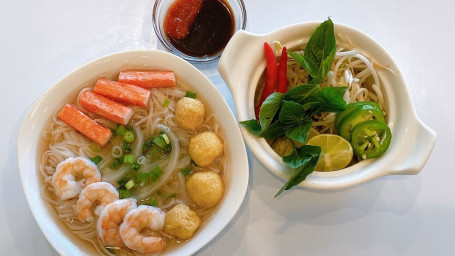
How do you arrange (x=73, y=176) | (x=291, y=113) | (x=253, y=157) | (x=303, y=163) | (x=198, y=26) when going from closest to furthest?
(x=303, y=163) → (x=291, y=113) → (x=73, y=176) → (x=253, y=157) → (x=198, y=26)

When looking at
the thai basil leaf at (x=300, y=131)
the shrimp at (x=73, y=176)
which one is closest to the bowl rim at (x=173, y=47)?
the thai basil leaf at (x=300, y=131)

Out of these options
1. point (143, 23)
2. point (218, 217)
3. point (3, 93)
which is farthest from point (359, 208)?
point (3, 93)

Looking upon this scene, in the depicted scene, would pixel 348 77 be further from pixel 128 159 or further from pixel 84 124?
pixel 84 124

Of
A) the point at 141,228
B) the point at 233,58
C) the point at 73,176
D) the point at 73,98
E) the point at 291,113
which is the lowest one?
the point at 141,228

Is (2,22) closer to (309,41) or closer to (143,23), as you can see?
(143,23)

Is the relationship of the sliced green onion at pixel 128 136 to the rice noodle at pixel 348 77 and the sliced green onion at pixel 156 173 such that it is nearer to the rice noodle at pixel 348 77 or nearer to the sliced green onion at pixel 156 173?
the sliced green onion at pixel 156 173

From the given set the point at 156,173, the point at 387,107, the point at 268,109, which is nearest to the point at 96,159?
the point at 156,173
